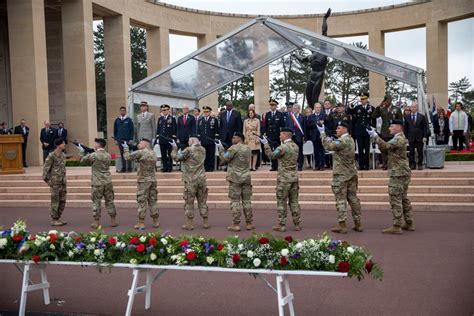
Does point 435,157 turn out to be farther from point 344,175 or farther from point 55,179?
point 55,179

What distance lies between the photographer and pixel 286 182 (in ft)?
33.0

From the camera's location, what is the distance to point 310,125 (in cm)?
1568

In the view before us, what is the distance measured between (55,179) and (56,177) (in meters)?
0.05

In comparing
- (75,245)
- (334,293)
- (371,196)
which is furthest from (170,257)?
(371,196)

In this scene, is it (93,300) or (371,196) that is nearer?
(93,300)

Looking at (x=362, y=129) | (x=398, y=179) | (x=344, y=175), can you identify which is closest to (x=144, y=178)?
(x=344, y=175)

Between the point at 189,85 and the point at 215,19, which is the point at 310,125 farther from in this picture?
the point at 215,19

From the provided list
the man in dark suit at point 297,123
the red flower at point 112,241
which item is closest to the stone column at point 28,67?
the man in dark suit at point 297,123

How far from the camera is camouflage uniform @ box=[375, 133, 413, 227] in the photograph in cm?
952

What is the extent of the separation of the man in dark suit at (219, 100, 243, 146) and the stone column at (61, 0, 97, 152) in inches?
455

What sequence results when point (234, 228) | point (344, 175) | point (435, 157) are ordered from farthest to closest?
point (435, 157) < point (234, 228) < point (344, 175)

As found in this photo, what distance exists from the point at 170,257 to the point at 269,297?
1375mm

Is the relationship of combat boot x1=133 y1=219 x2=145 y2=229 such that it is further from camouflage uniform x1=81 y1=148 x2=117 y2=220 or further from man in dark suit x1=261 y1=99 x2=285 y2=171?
man in dark suit x1=261 y1=99 x2=285 y2=171

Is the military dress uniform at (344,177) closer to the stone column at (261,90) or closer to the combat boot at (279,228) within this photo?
the combat boot at (279,228)
